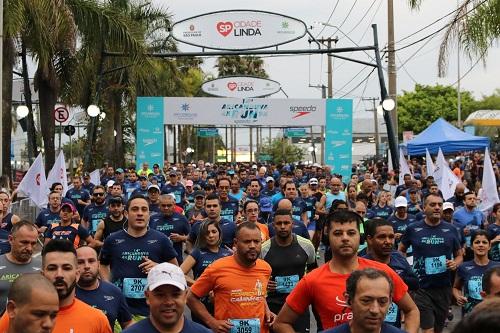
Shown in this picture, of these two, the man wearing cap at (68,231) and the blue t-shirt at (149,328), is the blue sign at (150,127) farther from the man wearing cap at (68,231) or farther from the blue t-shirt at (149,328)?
the blue t-shirt at (149,328)

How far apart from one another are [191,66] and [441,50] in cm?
4841

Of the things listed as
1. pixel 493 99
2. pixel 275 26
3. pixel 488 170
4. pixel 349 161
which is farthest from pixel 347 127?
pixel 493 99

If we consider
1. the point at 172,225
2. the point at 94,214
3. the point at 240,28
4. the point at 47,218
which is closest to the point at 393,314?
the point at 172,225

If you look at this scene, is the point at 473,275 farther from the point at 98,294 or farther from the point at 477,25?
the point at 477,25

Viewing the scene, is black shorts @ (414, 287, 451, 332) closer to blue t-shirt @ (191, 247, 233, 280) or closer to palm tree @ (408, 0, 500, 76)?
blue t-shirt @ (191, 247, 233, 280)

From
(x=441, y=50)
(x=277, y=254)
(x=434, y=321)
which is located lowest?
(x=434, y=321)

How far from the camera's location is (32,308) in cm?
367

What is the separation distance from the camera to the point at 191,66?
63500 millimetres

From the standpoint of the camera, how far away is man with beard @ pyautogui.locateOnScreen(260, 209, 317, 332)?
730cm

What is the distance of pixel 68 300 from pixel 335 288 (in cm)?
156

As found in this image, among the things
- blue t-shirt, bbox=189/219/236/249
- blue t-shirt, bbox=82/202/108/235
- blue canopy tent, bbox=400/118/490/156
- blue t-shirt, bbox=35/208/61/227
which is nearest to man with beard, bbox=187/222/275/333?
blue t-shirt, bbox=189/219/236/249

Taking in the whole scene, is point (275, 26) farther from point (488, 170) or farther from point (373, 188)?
point (488, 170)

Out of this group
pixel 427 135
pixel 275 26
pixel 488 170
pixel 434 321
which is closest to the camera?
pixel 434 321

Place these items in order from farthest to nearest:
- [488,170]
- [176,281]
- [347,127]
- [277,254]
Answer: [347,127], [488,170], [277,254], [176,281]
